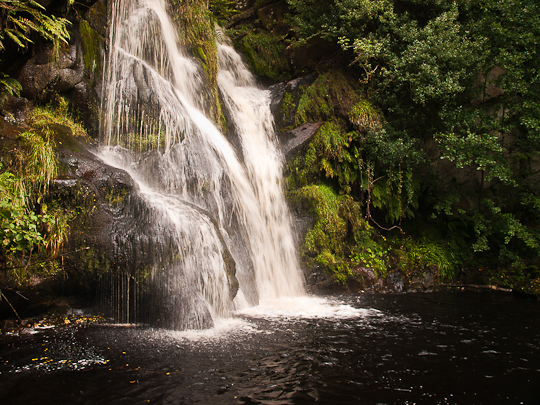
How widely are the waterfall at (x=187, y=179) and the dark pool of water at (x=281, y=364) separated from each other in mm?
923

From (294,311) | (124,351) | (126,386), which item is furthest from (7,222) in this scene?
(294,311)

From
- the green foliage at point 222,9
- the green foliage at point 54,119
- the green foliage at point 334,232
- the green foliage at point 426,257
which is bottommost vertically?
the green foliage at point 426,257

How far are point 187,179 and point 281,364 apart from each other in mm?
4522

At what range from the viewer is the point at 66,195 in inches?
231

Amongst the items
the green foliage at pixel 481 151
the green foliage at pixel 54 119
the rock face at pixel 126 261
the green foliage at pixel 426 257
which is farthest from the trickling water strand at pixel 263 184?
the green foliage at pixel 481 151

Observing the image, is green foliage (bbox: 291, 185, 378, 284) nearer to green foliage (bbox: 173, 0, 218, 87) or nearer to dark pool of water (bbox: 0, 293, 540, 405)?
dark pool of water (bbox: 0, 293, 540, 405)

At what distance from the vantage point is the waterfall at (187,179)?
594 cm

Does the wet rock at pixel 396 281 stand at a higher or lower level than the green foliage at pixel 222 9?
lower

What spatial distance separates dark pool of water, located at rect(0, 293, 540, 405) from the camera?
143 inches

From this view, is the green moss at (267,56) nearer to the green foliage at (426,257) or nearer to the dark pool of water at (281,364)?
the green foliage at (426,257)

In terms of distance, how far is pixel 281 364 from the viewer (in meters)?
4.35

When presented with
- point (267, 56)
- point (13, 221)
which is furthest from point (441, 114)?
point (13, 221)

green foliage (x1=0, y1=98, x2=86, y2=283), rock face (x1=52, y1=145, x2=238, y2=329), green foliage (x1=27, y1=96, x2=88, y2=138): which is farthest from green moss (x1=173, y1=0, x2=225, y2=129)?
green foliage (x1=0, y1=98, x2=86, y2=283)

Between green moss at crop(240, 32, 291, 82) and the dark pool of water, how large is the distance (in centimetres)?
942
